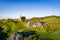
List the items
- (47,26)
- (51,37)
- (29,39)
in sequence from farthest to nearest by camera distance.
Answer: (47,26) → (51,37) → (29,39)

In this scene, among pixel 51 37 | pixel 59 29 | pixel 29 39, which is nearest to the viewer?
pixel 29 39

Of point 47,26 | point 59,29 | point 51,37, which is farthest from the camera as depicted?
point 47,26

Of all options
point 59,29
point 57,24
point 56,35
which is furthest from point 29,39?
point 57,24

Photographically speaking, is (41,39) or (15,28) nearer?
(41,39)

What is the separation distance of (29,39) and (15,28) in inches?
1886

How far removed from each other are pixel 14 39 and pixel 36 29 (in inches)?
1514

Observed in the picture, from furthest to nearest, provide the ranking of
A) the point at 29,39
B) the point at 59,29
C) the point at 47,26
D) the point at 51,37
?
the point at 47,26, the point at 59,29, the point at 51,37, the point at 29,39

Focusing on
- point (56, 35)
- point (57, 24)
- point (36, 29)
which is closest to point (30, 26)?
point (36, 29)

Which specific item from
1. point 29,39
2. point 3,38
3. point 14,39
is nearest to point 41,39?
point 29,39

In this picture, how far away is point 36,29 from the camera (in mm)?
174875

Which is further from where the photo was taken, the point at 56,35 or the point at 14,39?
the point at 56,35

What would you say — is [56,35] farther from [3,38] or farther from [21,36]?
[3,38]

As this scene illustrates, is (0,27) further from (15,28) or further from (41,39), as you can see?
(41,39)

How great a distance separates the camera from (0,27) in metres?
189
